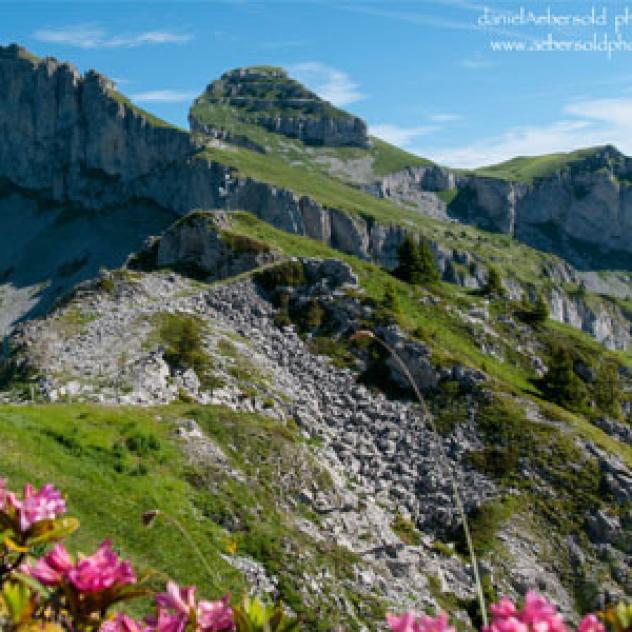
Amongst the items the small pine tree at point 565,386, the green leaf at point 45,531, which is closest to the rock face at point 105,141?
the small pine tree at point 565,386

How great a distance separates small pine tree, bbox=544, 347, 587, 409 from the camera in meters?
51.7

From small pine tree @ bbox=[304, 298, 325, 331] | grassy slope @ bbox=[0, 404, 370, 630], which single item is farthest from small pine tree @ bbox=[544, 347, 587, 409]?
grassy slope @ bbox=[0, 404, 370, 630]

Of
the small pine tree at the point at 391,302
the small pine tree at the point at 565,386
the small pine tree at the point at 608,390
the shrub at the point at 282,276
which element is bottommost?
the small pine tree at the point at 608,390

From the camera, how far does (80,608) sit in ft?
13.2

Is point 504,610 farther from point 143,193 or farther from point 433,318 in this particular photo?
point 143,193

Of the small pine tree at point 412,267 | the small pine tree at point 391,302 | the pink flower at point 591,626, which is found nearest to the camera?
the pink flower at point 591,626

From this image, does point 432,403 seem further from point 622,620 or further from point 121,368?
point 622,620

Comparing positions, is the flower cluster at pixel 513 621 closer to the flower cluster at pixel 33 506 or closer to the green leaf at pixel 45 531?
the green leaf at pixel 45 531

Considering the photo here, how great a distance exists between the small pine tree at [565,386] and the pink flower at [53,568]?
52461 mm

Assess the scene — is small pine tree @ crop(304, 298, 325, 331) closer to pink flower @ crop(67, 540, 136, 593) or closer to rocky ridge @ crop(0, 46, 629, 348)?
pink flower @ crop(67, 540, 136, 593)

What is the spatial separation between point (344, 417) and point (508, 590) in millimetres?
15245

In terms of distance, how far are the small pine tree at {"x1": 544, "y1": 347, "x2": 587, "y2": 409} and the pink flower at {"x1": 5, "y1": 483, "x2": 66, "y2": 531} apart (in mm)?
52151

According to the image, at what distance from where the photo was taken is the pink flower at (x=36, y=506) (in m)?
4.35

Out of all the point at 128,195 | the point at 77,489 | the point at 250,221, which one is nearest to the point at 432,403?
the point at 77,489
